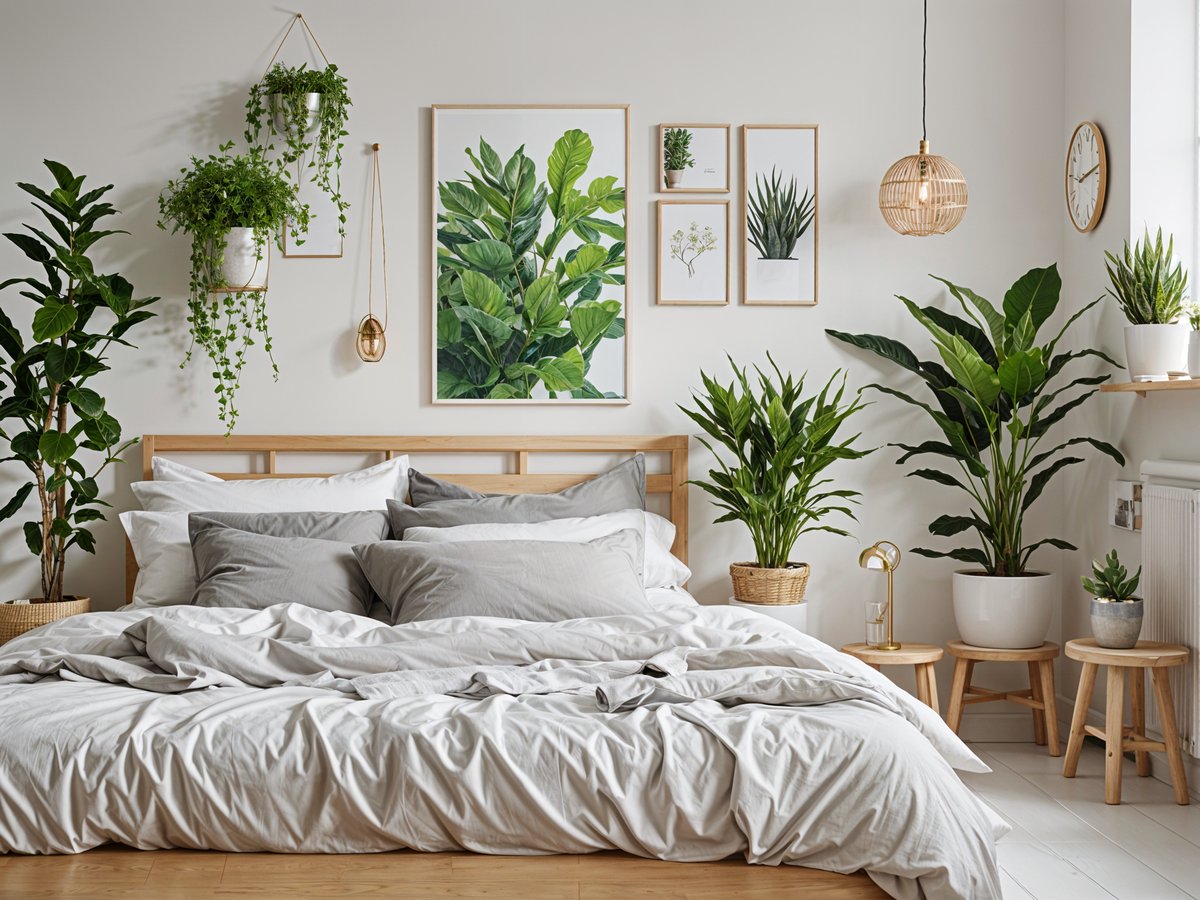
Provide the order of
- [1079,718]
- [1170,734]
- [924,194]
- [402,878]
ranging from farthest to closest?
[924,194] < [1079,718] < [1170,734] < [402,878]

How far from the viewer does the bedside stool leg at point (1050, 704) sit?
12.7 ft

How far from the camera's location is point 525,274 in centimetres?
420

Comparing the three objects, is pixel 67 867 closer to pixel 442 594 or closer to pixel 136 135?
pixel 442 594

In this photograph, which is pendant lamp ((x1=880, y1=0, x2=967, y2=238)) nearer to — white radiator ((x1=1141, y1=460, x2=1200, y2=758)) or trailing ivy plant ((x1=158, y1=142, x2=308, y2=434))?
white radiator ((x1=1141, y1=460, x2=1200, y2=758))

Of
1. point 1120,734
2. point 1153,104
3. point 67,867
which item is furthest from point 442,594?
point 1153,104

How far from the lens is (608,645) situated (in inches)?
105

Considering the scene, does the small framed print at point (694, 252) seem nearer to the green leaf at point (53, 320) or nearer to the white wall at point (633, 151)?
the white wall at point (633, 151)

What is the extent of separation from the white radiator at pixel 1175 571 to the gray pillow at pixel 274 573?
245 cm

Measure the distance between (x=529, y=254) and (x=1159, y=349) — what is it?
2.13 m

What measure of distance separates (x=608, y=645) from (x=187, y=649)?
3.08 feet

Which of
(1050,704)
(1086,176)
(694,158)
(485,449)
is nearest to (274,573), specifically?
(485,449)

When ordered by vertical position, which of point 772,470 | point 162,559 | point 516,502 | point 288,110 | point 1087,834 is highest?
point 288,110

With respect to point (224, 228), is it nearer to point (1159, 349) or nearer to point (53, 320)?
point (53, 320)

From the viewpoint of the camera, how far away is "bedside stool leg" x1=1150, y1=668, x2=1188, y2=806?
3363 mm
